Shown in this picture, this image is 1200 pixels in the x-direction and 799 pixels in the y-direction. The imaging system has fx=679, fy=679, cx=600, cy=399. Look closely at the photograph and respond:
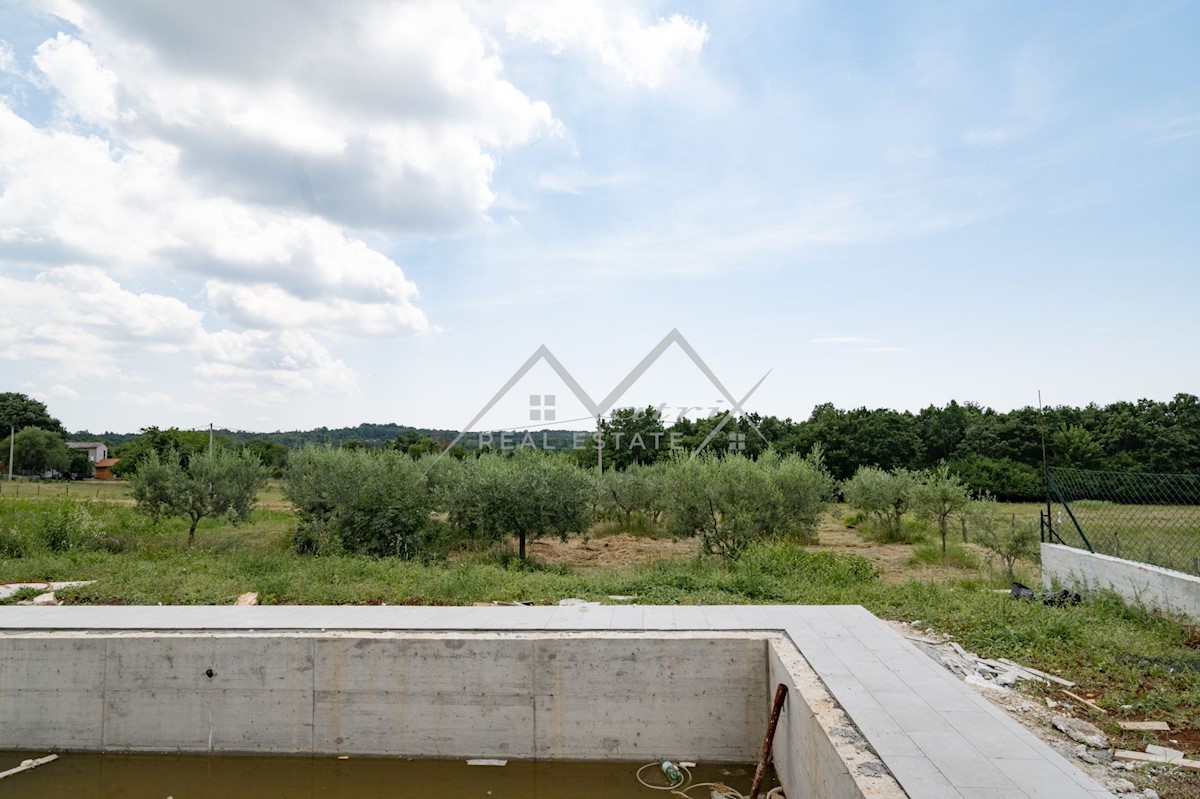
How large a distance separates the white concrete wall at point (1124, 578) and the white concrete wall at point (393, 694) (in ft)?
16.4

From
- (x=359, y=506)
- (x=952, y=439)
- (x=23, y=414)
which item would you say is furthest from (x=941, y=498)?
(x=23, y=414)

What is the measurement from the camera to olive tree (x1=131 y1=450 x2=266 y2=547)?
A: 15906mm

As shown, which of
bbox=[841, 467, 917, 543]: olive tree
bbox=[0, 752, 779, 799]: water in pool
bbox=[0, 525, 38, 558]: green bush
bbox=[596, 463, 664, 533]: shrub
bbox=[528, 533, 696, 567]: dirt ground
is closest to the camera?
bbox=[0, 752, 779, 799]: water in pool

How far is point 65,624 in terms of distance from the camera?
25.4 ft

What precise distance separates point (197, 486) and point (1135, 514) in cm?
1783

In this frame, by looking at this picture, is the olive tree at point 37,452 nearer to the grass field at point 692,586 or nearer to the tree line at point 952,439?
the tree line at point 952,439

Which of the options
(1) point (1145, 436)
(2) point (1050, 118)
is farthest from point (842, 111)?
(1) point (1145, 436)

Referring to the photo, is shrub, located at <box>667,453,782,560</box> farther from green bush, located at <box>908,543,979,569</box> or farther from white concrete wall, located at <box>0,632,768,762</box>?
white concrete wall, located at <box>0,632,768,762</box>

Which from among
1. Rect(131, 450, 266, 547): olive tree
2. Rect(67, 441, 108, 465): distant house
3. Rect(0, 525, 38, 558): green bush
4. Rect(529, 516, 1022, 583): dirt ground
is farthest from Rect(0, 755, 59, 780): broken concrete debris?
Rect(67, 441, 108, 465): distant house

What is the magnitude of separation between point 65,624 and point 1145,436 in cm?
4463

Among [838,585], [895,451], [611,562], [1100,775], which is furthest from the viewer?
[895,451]

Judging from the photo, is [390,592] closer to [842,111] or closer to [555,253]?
[555,253]

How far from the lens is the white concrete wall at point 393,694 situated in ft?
22.7

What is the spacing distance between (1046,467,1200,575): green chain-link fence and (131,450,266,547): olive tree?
1684 cm
